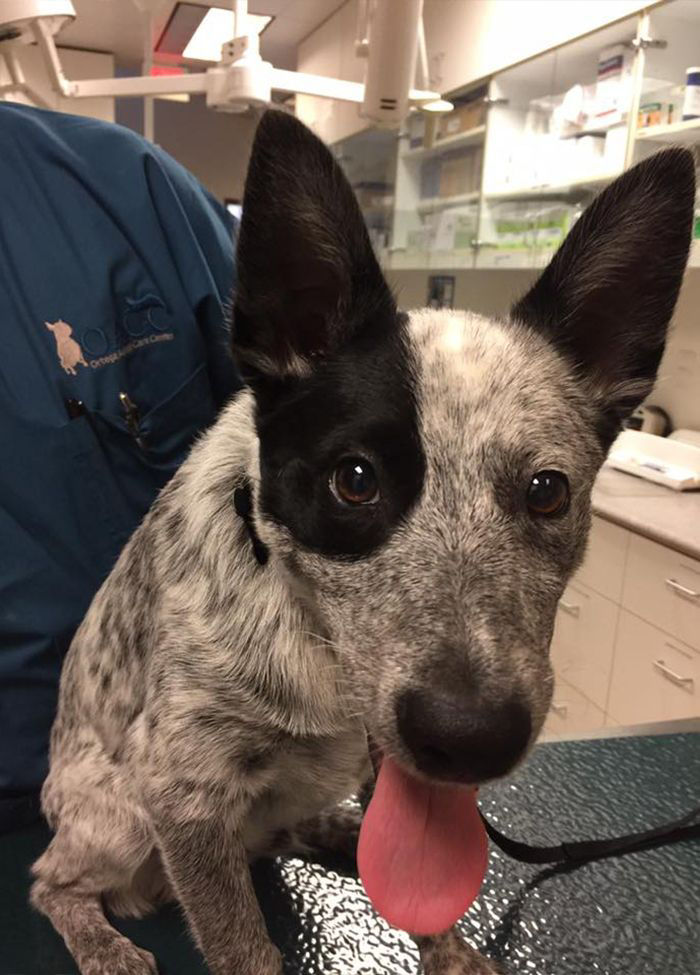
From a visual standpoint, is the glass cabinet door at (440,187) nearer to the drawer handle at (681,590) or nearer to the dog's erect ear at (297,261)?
the drawer handle at (681,590)

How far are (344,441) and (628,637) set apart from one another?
2.51 meters

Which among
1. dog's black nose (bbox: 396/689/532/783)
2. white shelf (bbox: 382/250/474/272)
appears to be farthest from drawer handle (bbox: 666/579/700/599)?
white shelf (bbox: 382/250/474/272)

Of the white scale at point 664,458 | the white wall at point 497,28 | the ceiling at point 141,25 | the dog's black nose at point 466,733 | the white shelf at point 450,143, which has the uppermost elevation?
the ceiling at point 141,25

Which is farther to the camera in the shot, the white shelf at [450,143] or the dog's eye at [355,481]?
the white shelf at [450,143]

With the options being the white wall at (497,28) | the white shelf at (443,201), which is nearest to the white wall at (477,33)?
the white wall at (497,28)

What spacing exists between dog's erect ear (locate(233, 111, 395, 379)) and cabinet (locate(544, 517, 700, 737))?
1.94 m

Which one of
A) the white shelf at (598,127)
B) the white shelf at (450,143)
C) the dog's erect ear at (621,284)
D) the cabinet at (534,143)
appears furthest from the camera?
the white shelf at (450,143)

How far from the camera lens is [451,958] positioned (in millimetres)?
1002

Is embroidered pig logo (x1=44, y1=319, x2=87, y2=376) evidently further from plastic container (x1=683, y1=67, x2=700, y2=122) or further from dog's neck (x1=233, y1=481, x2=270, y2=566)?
plastic container (x1=683, y1=67, x2=700, y2=122)

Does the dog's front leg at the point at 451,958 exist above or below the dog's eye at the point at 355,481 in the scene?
below

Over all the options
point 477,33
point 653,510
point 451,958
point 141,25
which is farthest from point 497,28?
point 451,958

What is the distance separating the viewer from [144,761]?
1015mm

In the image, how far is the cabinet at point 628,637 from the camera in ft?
9.13

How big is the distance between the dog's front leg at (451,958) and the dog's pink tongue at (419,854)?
21 centimetres
